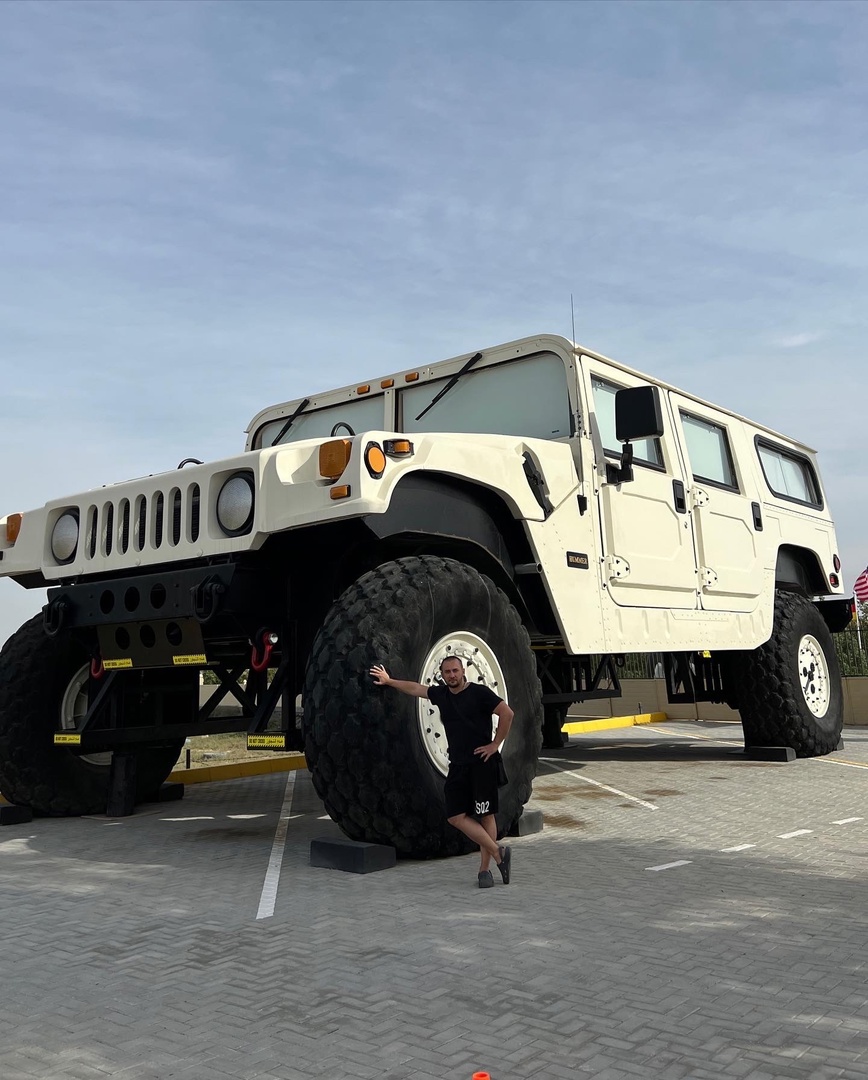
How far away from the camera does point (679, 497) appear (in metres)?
7.58

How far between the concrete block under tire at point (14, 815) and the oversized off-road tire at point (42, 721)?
6 cm

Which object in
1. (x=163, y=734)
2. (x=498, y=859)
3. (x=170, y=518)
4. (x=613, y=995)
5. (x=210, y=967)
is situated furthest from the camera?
(x=163, y=734)

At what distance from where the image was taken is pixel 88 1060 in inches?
101

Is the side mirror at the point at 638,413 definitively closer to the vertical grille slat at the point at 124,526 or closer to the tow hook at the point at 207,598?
the tow hook at the point at 207,598

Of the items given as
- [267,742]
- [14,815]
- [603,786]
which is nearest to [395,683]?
[267,742]

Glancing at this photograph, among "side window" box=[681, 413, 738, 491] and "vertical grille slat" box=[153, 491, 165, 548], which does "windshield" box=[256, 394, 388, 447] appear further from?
"side window" box=[681, 413, 738, 491]

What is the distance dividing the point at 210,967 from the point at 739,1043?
1.67 m

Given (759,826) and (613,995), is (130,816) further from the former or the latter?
(613,995)

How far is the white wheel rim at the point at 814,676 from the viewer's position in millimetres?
9258

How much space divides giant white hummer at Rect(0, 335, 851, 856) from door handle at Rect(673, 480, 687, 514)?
0.02 meters

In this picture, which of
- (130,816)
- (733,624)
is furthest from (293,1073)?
(733,624)

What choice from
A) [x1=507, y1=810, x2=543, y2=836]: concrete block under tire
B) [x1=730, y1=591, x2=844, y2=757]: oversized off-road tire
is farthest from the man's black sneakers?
[x1=730, y1=591, x2=844, y2=757]: oversized off-road tire

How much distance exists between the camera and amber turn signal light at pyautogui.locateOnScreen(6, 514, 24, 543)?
6.45m

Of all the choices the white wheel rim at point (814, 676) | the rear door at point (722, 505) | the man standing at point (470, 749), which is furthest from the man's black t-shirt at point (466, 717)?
the white wheel rim at point (814, 676)
